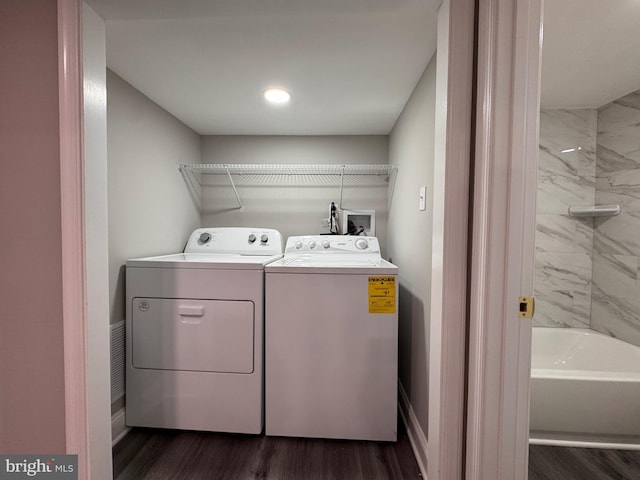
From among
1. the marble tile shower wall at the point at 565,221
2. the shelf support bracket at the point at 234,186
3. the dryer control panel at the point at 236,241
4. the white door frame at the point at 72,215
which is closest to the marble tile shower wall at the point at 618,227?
the marble tile shower wall at the point at 565,221

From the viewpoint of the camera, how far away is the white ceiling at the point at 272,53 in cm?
90

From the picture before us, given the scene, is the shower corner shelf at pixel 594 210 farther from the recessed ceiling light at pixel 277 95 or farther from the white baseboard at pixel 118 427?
the white baseboard at pixel 118 427

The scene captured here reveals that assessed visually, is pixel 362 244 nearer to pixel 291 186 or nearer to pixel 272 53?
pixel 291 186

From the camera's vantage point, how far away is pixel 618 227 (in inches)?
75.0

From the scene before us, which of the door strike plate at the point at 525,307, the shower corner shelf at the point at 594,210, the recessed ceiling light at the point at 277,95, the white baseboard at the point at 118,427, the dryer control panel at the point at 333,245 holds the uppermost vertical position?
the recessed ceiling light at the point at 277,95

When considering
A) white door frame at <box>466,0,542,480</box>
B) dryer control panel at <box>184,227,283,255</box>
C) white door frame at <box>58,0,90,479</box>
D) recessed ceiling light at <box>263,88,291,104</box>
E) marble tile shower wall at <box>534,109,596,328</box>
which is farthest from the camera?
dryer control panel at <box>184,227,283,255</box>

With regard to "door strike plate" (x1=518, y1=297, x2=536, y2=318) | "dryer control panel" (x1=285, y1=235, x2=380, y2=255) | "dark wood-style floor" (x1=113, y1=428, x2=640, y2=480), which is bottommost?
"dark wood-style floor" (x1=113, y1=428, x2=640, y2=480)

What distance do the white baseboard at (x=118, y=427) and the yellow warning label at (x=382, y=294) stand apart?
1.56 metres

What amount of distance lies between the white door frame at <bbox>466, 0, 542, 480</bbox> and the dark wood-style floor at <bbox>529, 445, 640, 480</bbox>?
37.9 inches

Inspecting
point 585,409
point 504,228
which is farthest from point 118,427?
point 585,409

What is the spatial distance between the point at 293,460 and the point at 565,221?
101 inches

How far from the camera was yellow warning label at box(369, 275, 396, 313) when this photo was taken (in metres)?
1.41

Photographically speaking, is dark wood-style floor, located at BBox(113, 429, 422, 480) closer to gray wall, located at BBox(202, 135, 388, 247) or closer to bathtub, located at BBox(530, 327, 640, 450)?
bathtub, located at BBox(530, 327, 640, 450)

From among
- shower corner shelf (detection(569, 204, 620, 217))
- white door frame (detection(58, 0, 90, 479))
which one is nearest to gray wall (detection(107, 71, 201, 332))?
white door frame (detection(58, 0, 90, 479))
